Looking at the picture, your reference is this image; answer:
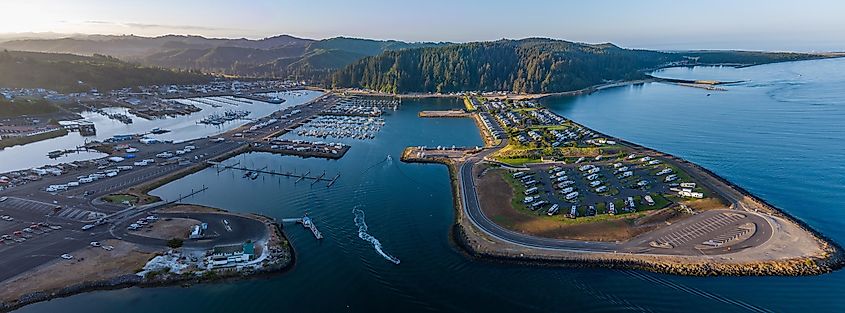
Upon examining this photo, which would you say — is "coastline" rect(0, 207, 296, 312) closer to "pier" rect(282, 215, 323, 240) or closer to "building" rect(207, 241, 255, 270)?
"building" rect(207, 241, 255, 270)

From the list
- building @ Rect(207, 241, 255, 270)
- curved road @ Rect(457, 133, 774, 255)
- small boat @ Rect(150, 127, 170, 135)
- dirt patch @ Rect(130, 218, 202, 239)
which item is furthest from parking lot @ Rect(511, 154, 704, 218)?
small boat @ Rect(150, 127, 170, 135)

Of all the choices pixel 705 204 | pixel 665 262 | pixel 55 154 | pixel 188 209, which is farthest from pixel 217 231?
pixel 55 154

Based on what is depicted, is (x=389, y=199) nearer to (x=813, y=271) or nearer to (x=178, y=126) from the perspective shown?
(x=813, y=271)

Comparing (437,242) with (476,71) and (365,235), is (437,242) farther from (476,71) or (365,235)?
(476,71)

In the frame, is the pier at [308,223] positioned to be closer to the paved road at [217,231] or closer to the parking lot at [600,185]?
the paved road at [217,231]

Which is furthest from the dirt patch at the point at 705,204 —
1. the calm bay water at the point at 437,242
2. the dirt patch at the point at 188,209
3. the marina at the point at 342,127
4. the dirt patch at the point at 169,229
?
the marina at the point at 342,127

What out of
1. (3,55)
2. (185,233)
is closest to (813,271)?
(185,233)
